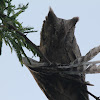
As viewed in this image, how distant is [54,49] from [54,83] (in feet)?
2.93

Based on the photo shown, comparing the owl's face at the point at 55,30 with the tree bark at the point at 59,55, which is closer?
the tree bark at the point at 59,55

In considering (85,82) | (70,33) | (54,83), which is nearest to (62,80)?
(54,83)

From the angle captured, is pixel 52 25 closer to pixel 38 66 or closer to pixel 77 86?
pixel 38 66

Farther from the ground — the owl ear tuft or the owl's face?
the owl ear tuft

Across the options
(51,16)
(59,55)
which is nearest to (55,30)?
(51,16)

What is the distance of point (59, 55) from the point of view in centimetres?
611

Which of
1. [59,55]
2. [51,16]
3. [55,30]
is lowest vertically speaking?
[59,55]

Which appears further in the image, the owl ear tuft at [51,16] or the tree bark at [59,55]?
the owl ear tuft at [51,16]

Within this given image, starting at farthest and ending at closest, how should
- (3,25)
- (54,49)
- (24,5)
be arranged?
1. (54,49)
2. (24,5)
3. (3,25)

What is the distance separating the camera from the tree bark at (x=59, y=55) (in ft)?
19.3

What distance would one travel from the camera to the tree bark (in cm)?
588

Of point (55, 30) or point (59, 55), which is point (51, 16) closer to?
point (55, 30)

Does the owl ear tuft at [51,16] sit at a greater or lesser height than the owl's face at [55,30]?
greater

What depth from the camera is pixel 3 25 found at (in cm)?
516
